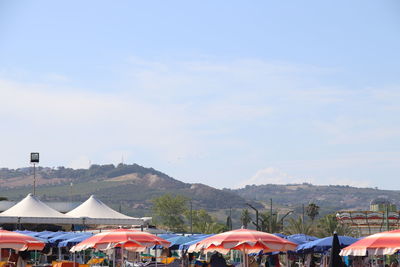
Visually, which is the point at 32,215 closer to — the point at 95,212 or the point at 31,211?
the point at 31,211

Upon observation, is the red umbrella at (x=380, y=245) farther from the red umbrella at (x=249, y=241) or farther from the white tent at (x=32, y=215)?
the white tent at (x=32, y=215)

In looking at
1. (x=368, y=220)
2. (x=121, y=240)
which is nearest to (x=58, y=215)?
(x=121, y=240)

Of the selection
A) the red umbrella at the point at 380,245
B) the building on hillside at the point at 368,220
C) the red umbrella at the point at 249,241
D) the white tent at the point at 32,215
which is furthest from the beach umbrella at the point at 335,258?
the building on hillside at the point at 368,220

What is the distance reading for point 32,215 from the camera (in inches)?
1769

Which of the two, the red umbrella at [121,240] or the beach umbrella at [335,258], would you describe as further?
the red umbrella at [121,240]

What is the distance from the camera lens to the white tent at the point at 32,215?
44562 mm

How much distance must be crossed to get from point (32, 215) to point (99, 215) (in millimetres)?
4089

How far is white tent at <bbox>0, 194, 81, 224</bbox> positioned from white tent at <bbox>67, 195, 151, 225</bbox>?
0.95 meters

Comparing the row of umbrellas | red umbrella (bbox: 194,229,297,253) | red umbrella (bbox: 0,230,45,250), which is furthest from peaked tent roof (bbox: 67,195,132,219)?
red umbrella (bbox: 194,229,297,253)

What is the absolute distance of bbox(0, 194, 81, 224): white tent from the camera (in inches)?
1754

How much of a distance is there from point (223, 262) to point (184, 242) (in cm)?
628

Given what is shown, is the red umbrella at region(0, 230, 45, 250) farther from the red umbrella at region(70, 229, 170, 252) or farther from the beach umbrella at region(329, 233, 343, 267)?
the beach umbrella at region(329, 233, 343, 267)

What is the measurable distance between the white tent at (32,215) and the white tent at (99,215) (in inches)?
37.3

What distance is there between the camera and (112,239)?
23562 mm
